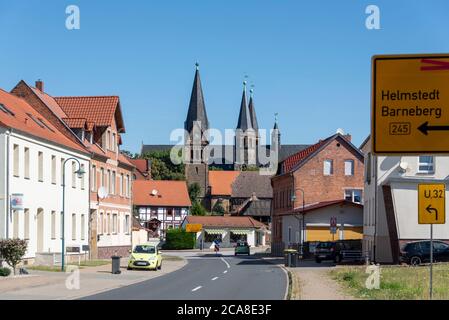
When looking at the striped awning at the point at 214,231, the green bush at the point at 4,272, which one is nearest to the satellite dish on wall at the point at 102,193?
the green bush at the point at 4,272

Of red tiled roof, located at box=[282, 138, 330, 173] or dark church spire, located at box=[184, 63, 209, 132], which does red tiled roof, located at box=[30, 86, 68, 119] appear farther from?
dark church spire, located at box=[184, 63, 209, 132]

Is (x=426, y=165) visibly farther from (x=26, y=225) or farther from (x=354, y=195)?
(x=354, y=195)

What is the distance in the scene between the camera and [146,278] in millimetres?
35156

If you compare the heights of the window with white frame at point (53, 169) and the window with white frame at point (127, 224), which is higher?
the window with white frame at point (53, 169)

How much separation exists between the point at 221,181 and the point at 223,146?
43.5 m

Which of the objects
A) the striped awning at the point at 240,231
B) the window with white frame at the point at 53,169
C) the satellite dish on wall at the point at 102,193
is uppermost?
the window with white frame at the point at 53,169

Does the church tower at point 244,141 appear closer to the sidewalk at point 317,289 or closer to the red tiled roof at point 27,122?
the red tiled roof at point 27,122

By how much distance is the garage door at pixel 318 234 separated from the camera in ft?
205

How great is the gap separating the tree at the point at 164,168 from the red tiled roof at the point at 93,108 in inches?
3623

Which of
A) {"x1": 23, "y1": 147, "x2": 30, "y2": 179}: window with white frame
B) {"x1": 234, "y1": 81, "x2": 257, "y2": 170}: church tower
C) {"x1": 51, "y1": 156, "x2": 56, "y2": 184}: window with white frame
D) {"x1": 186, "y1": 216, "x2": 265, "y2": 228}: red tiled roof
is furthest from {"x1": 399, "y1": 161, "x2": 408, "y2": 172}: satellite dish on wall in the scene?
{"x1": 234, "y1": 81, "x2": 257, "y2": 170}: church tower

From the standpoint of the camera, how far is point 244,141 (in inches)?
7067

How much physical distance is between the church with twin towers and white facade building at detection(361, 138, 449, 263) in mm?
99282

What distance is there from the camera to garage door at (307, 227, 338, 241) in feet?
205
